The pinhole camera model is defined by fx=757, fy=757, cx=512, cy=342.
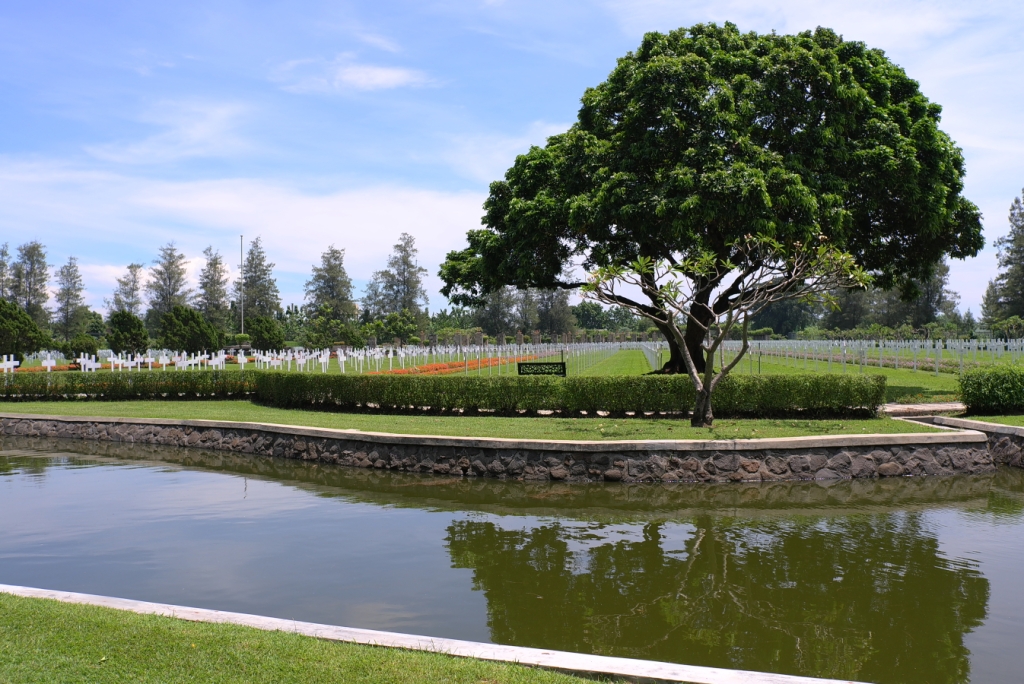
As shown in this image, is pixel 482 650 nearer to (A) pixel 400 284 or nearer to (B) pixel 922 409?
(B) pixel 922 409

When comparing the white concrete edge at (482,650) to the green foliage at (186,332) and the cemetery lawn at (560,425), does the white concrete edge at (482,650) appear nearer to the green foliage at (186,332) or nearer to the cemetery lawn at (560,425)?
the cemetery lawn at (560,425)

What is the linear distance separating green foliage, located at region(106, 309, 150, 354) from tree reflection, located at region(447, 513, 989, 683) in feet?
160

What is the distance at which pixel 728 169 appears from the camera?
17656 mm

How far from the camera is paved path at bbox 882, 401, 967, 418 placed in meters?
17.7

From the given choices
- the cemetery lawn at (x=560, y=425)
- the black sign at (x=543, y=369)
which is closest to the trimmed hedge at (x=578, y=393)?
the cemetery lawn at (x=560, y=425)

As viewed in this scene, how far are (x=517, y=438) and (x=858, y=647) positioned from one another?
7794 mm

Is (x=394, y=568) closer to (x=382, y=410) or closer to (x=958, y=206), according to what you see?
(x=382, y=410)

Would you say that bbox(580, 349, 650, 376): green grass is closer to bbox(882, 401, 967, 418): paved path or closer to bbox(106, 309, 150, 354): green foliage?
bbox(882, 401, 967, 418): paved path

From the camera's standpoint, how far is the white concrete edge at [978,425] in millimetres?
13750

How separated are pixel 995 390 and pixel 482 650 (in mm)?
15037

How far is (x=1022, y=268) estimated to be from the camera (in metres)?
68.5

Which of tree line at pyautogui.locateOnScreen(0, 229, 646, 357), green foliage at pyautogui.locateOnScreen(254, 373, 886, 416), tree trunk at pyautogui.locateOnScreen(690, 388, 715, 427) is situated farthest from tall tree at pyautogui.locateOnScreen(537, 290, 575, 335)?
tree trunk at pyautogui.locateOnScreen(690, 388, 715, 427)

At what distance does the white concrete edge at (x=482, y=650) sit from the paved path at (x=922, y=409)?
14865 mm

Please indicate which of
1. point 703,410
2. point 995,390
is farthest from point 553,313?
point 703,410
